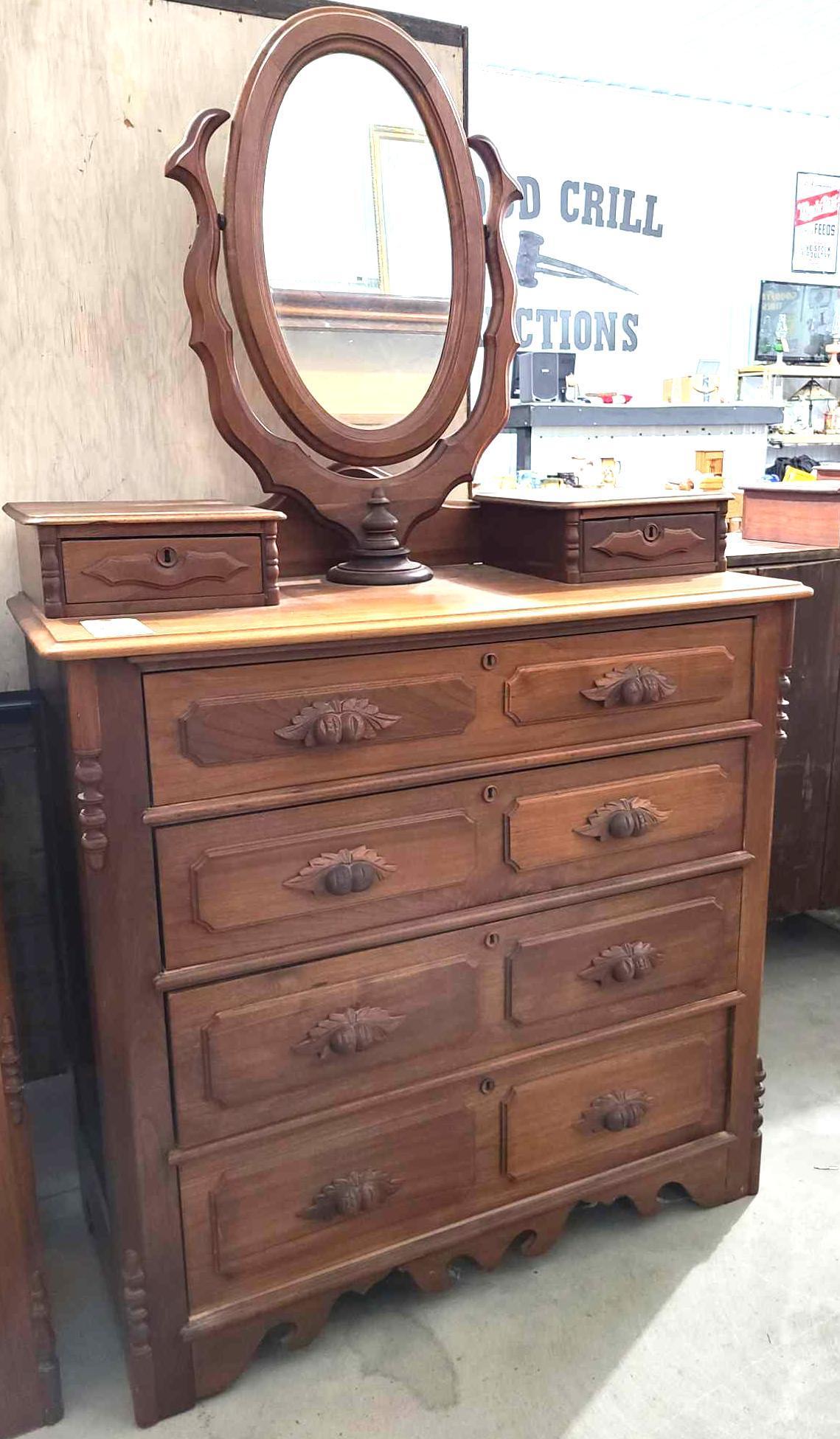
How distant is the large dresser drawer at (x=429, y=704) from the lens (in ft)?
4.07

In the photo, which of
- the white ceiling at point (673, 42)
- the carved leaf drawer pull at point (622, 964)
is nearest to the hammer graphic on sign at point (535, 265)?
the white ceiling at point (673, 42)

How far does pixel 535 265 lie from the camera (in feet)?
19.9

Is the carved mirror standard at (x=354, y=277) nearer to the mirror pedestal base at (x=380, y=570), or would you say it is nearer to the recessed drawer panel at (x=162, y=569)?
the mirror pedestal base at (x=380, y=570)

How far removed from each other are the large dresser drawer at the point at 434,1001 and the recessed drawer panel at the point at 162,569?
49cm

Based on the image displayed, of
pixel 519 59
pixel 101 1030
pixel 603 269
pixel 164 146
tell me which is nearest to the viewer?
pixel 101 1030

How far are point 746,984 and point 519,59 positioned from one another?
5593 mm

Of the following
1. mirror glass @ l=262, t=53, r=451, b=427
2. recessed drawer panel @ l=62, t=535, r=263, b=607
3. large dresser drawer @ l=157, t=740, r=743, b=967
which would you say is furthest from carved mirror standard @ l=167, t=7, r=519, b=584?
large dresser drawer @ l=157, t=740, r=743, b=967

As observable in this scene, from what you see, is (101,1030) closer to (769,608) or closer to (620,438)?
(769,608)

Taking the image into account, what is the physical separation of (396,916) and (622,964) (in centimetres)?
39

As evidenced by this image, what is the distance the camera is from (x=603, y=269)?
20.6ft

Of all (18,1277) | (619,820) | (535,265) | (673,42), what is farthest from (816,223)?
(18,1277)

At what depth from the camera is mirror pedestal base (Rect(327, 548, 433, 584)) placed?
1.60 metres

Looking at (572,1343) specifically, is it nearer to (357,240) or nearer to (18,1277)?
(18,1277)

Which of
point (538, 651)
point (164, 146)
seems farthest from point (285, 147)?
point (538, 651)
